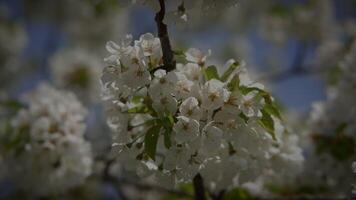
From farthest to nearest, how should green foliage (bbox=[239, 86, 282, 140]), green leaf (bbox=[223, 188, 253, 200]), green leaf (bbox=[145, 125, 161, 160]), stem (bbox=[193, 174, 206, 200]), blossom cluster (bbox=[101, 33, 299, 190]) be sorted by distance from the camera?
green leaf (bbox=[223, 188, 253, 200]) < stem (bbox=[193, 174, 206, 200]) < green foliage (bbox=[239, 86, 282, 140]) < green leaf (bbox=[145, 125, 161, 160]) < blossom cluster (bbox=[101, 33, 299, 190])

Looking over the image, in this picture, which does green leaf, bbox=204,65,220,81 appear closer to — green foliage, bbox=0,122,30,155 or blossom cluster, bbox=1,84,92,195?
blossom cluster, bbox=1,84,92,195

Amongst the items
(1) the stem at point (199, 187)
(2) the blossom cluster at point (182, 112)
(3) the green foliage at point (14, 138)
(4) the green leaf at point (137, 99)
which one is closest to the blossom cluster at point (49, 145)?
(3) the green foliage at point (14, 138)

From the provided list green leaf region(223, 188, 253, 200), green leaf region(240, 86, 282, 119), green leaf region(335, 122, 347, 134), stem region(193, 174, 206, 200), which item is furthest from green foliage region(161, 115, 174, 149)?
green leaf region(335, 122, 347, 134)

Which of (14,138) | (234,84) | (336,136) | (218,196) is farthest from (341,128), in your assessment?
(14,138)

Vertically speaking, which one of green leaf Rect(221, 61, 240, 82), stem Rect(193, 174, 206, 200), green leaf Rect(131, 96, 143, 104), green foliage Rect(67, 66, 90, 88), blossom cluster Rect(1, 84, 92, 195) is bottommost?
stem Rect(193, 174, 206, 200)

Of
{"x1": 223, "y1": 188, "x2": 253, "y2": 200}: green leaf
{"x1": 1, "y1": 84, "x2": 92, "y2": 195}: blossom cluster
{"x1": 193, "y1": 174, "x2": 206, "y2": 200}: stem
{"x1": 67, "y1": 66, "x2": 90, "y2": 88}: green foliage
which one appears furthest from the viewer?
{"x1": 67, "y1": 66, "x2": 90, "y2": 88}: green foliage

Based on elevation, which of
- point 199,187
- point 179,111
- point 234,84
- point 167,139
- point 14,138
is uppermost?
point 14,138

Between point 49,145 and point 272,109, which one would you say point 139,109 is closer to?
point 272,109

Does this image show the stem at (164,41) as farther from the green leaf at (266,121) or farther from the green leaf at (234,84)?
the green leaf at (266,121)
